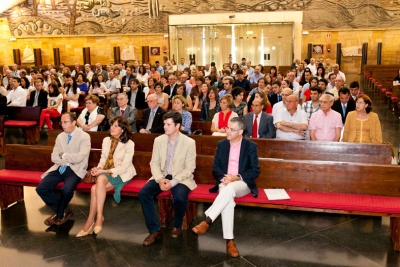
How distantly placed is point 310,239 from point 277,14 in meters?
17.7

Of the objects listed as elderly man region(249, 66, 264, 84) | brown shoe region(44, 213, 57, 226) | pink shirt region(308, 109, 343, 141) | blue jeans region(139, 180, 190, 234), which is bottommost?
brown shoe region(44, 213, 57, 226)

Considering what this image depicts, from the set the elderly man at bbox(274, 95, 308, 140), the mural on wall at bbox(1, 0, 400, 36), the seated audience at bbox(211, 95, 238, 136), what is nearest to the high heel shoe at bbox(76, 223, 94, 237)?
the seated audience at bbox(211, 95, 238, 136)

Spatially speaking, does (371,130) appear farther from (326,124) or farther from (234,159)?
(234,159)

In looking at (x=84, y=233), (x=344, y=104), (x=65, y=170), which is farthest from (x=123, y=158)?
(x=344, y=104)

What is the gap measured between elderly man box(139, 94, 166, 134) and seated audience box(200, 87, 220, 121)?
105cm

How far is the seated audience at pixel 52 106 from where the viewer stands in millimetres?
9094

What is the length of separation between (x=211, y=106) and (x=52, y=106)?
13.4 ft

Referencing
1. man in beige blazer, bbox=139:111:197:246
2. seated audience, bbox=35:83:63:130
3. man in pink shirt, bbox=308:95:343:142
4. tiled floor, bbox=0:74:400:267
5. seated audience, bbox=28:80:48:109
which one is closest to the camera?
tiled floor, bbox=0:74:400:267

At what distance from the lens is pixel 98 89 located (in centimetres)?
1176

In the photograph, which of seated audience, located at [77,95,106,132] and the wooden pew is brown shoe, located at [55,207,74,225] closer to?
seated audience, located at [77,95,106,132]

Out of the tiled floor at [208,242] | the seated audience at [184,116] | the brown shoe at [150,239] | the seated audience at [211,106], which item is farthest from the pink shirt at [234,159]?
the seated audience at [211,106]

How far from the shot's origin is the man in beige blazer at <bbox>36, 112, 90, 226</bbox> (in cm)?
475

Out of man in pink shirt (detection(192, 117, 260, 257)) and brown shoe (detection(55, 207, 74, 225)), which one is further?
brown shoe (detection(55, 207, 74, 225))

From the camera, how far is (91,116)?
695cm
